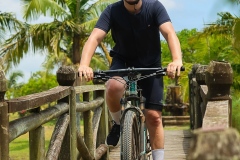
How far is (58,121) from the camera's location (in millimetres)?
4828

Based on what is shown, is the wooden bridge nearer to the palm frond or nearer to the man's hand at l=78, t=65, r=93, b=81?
the man's hand at l=78, t=65, r=93, b=81

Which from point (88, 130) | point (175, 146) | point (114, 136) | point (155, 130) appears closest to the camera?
point (155, 130)

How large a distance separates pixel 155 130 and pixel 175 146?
4737 mm

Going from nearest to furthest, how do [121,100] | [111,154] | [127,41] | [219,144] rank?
[219,144] < [121,100] < [127,41] < [111,154]

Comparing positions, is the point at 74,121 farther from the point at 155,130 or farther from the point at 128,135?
the point at 128,135

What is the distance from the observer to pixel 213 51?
30609mm

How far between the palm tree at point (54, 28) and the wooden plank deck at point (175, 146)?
17.0m

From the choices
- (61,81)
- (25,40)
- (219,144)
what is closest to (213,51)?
(25,40)

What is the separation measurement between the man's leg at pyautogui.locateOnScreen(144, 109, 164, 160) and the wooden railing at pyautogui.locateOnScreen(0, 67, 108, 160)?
0.72 metres

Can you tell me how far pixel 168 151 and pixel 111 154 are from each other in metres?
0.84

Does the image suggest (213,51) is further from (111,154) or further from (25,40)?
(111,154)

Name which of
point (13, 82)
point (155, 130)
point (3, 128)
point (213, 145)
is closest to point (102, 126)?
point (155, 130)

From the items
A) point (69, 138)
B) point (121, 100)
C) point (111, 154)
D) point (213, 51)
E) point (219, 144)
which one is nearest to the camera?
point (219, 144)

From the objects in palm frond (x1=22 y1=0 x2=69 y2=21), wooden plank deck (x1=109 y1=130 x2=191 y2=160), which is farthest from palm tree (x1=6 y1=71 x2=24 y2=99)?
wooden plank deck (x1=109 y1=130 x2=191 y2=160)
